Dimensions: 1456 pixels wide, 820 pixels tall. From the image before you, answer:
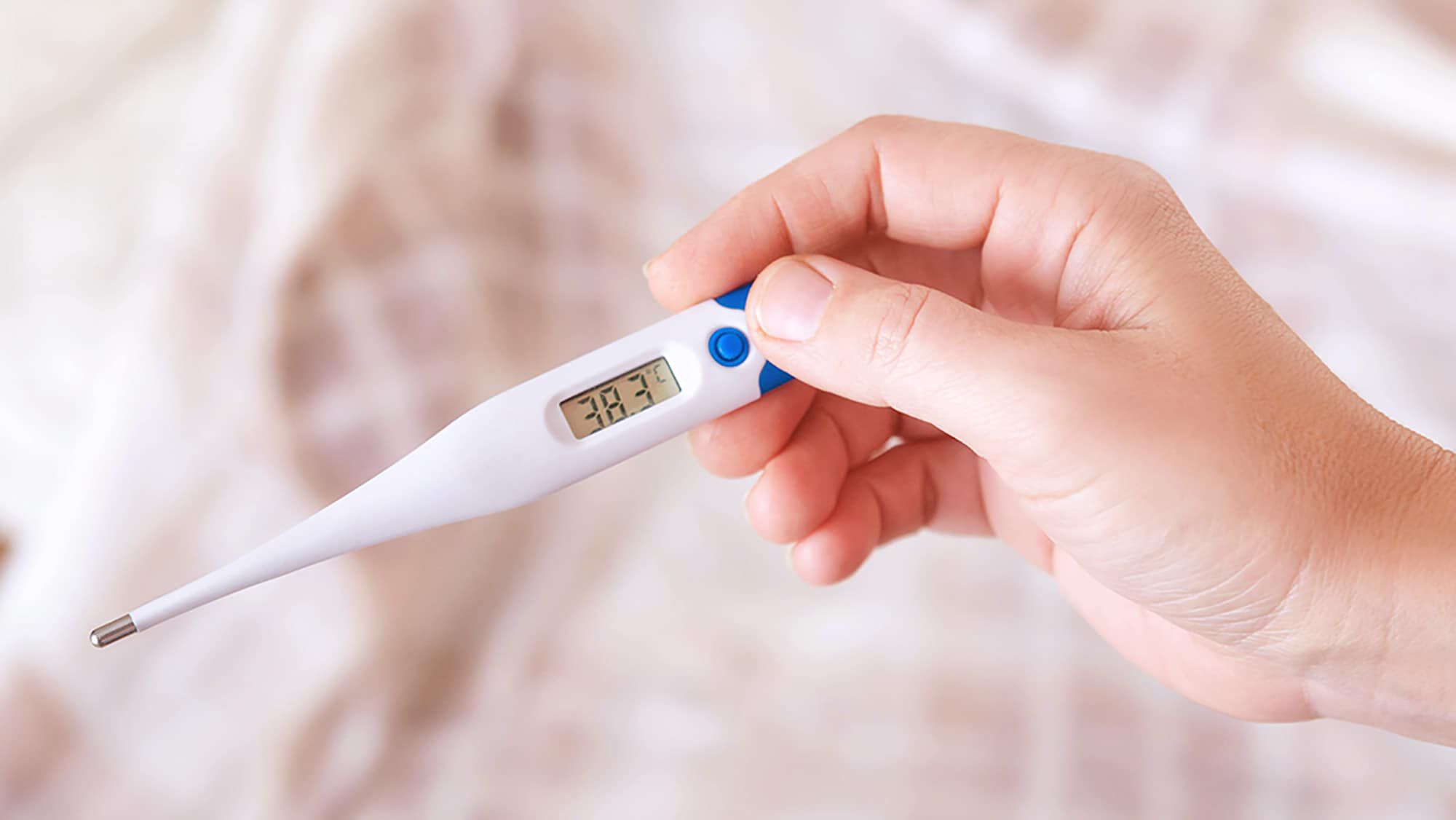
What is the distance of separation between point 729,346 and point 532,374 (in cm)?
50

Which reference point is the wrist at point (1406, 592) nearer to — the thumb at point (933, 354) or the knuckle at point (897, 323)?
the thumb at point (933, 354)

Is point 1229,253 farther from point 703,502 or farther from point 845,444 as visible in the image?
point 703,502

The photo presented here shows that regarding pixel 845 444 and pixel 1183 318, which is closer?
pixel 1183 318

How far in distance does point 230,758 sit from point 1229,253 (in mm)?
1305

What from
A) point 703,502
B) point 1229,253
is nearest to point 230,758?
point 703,502

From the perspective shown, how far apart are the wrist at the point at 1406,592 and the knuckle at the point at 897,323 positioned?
1.12ft

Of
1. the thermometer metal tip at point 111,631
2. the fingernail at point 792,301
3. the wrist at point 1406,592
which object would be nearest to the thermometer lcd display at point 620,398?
the fingernail at point 792,301

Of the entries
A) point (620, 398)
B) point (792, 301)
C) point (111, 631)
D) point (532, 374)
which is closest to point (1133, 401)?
point (792, 301)

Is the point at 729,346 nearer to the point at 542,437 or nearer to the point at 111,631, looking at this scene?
the point at 542,437

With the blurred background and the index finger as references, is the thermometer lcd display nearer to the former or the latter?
the index finger

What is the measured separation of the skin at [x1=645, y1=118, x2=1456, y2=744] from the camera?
2.68 feet

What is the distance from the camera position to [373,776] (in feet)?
4.12

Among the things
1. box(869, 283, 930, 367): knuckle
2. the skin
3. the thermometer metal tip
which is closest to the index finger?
the skin

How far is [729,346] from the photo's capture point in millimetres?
993
